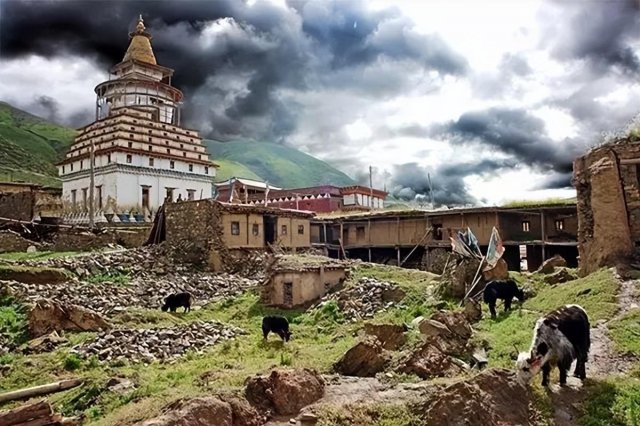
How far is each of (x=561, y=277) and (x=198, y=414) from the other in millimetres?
14433

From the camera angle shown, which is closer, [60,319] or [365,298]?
[60,319]

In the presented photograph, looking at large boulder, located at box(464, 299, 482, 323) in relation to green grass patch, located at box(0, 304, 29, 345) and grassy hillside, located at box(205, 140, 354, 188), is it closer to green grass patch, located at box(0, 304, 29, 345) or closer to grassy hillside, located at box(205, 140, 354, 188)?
green grass patch, located at box(0, 304, 29, 345)

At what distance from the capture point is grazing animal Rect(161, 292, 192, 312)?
62.3 ft

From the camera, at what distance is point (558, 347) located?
8539 mm

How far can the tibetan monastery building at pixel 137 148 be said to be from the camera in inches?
1719

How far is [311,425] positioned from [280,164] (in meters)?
178

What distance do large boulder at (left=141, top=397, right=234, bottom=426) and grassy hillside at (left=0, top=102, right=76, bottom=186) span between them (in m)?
Result: 74.2

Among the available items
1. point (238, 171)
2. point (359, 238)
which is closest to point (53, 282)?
point (359, 238)

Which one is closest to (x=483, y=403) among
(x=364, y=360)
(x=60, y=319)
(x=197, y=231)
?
(x=364, y=360)

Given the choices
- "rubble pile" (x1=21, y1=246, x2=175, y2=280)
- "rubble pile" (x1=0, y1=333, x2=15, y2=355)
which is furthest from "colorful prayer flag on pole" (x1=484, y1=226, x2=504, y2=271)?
"rubble pile" (x1=0, y1=333, x2=15, y2=355)

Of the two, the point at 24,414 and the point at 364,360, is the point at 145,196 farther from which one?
the point at 364,360

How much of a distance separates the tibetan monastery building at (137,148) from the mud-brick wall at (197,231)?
52.2 ft

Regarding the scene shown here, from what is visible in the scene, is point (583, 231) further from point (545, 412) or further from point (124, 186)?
point (124, 186)

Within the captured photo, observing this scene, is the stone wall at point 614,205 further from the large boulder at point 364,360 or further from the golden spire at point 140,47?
the golden spire at point 140,47
